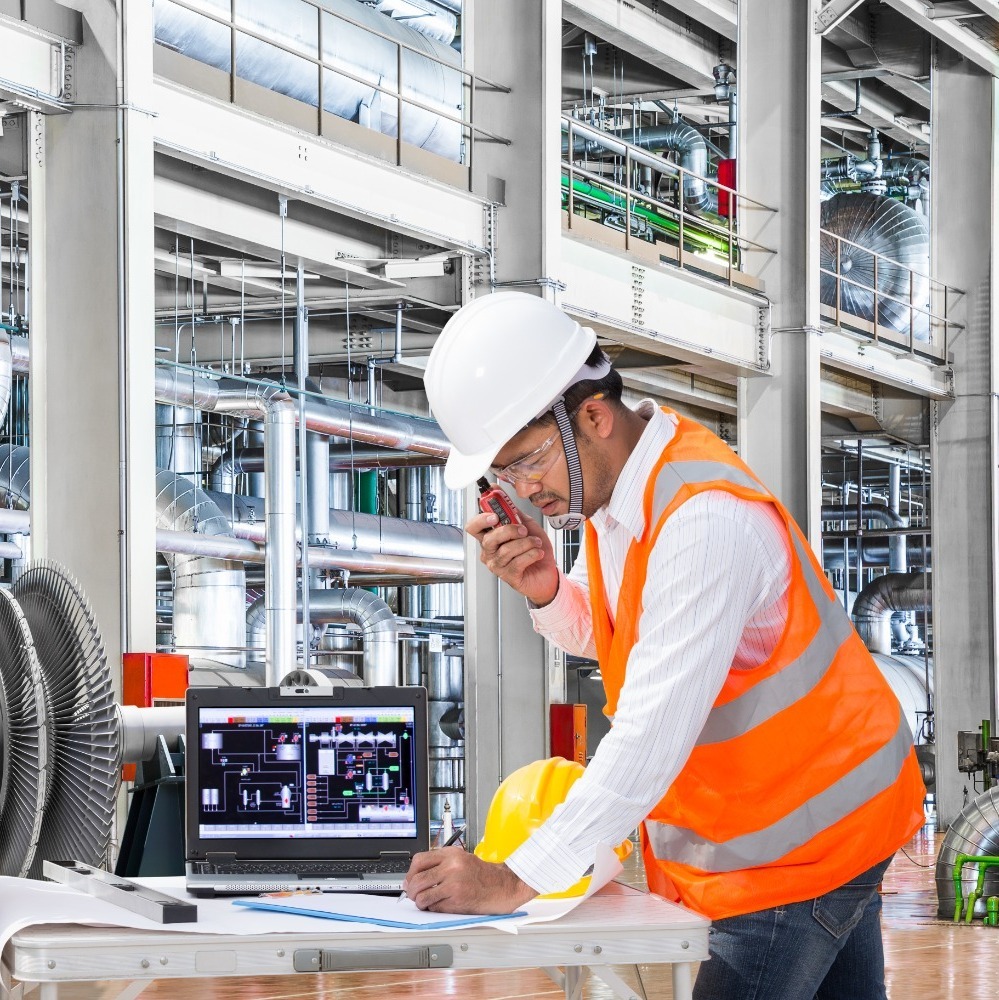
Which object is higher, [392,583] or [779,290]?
[779,290]

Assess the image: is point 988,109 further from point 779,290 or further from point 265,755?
point 265,755

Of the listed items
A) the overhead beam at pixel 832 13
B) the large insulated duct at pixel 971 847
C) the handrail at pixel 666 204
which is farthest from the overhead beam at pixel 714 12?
the large insulated duct at pixel 971 847

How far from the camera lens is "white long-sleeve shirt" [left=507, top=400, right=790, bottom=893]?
2496mm

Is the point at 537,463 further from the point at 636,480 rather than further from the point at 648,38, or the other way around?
the point at 648,38

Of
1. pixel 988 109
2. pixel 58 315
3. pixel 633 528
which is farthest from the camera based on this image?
pixel 988 109

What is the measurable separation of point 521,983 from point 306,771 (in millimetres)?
5762

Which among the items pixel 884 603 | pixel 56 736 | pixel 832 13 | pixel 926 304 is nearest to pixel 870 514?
A: pixel 884 603

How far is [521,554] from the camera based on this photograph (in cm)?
306

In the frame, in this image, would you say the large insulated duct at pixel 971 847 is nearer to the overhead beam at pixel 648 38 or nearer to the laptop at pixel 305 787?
the overhead beam at pixel 648 38

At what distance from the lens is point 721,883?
8.71ft

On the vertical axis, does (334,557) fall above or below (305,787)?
above

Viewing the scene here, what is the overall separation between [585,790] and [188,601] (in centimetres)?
1445

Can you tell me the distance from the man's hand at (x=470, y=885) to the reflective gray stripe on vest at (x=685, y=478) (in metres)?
0.61

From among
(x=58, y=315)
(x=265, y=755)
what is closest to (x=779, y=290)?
(x=58, y=315)
